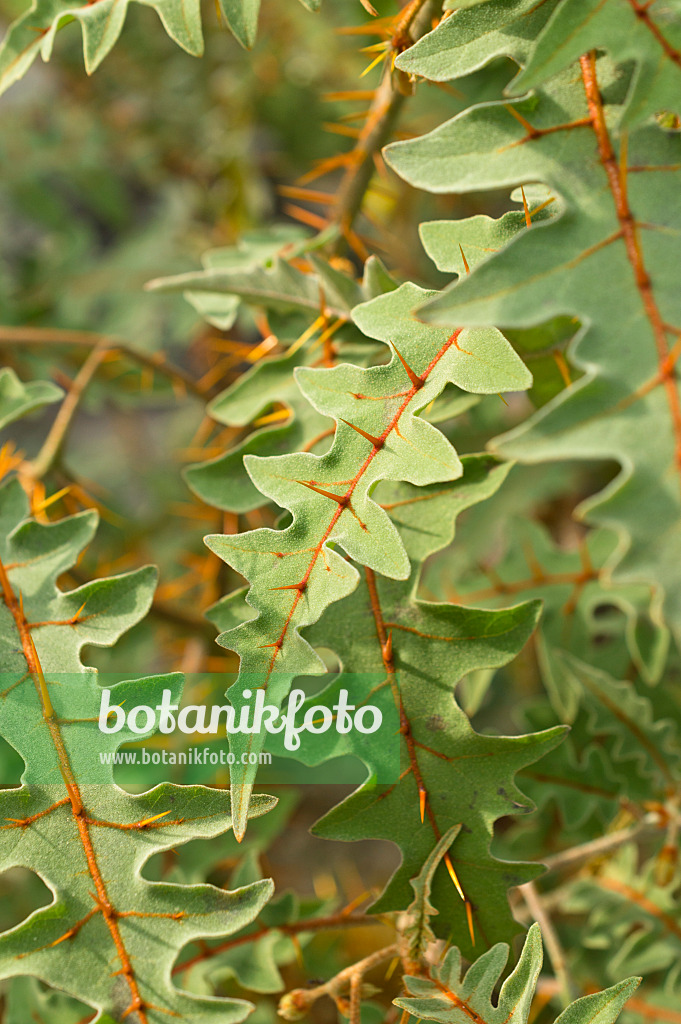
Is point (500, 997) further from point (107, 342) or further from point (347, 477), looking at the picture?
point (107, 342)

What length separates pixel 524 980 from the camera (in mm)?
473

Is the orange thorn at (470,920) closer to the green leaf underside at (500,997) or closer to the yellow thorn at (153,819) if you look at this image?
the green leaf underside at (500,997)

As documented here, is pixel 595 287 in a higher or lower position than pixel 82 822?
higher

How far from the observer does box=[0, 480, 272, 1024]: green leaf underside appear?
492 mm

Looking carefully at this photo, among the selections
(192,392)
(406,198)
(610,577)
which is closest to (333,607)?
(610,577)

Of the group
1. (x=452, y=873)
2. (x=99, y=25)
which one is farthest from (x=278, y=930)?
(x=99, y=25)

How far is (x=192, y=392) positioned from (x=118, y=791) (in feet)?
1.88

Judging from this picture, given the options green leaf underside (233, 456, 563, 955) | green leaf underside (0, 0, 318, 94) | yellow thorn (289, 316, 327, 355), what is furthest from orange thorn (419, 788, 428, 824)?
green leaf underside (0, 0, 318, 94)

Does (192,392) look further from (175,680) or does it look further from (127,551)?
(175,680)

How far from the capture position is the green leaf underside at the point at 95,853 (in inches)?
19.4

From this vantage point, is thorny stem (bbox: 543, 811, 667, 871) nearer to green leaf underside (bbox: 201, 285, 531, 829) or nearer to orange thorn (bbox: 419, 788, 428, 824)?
orange thorn (bbox: 419, 788, 428, 824)

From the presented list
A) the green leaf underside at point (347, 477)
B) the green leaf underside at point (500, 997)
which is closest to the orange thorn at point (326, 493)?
the green leaf underside at point (347, 477)

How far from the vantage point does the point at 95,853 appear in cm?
51

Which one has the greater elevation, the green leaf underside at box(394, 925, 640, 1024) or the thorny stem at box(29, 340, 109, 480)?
the thorny stem at box(29, 340, 109, 480)
